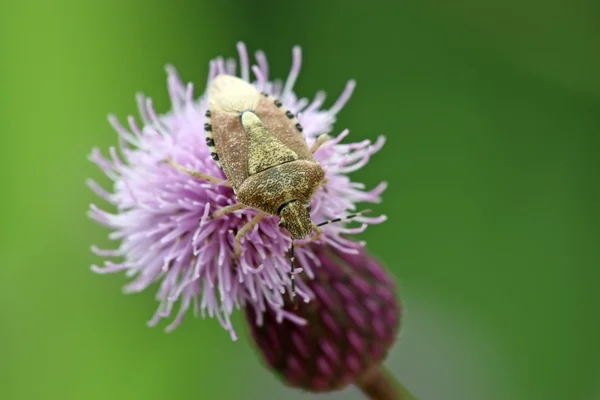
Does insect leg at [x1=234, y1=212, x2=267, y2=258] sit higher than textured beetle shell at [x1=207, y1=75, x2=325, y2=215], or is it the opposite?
textured beetle shell at [x1=207, y1=75, x2=325, y2=215]

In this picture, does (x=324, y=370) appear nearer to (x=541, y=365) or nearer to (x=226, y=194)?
(x=226, y=194)

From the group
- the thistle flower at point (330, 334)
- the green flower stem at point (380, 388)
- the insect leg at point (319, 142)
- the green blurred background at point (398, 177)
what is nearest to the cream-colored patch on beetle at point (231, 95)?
the insect leg at point (319, 142)

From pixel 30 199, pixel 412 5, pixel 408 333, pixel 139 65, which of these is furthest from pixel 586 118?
pixel 30 199

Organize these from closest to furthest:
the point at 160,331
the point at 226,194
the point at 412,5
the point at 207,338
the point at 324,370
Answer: the point at 226,194 → the point at 324,370 → the point at 160,331 → the point at 207,338 → the point at 412,5

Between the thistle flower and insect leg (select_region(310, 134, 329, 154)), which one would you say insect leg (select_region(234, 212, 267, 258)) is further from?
the thistle flower

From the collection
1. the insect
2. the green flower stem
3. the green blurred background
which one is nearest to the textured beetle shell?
the insect

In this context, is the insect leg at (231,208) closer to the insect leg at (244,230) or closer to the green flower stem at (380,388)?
the insect leg at (244,230)

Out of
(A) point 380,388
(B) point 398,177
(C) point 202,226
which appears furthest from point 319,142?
(B) point 398,177
